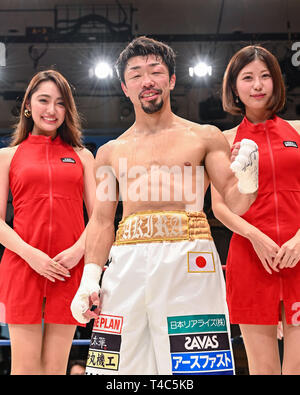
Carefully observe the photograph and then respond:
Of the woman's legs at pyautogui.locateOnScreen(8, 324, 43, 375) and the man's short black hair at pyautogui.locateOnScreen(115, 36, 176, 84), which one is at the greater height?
the man's short black hair at pyautogui.locateOnScreen(115, 36, 176, 84)

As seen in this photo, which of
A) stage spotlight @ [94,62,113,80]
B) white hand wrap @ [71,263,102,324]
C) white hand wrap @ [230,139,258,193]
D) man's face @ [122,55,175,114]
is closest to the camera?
white hand wrap @ [230,139,258,193]

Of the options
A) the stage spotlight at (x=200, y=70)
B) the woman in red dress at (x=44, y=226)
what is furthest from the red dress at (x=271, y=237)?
the stage spotlight at (x=200, y=70)

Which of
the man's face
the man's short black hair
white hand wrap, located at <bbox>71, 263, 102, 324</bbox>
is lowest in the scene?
white hand wrap, located at <bbox>71, 263, 102, 324</bbox>

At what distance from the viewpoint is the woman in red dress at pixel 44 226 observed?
1971mm

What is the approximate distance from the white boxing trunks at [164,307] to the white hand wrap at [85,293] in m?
0.05

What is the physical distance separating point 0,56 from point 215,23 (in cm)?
224

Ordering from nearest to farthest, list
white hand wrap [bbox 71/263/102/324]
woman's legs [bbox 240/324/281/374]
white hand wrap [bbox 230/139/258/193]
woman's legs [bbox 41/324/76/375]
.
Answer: white hand wrap [bbox 230/139/258/193], white hand wrap [bbox 71/263/102/324], woman's legs [bbox 240/324/281/374], woman's legs [bbox 41/324/76/375]

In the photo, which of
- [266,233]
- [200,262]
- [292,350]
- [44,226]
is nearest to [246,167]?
[200,262]

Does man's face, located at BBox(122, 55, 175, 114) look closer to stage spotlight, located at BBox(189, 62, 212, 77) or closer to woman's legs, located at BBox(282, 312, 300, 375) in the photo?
woman's legs, located at BBox(282, 312, 300, 375)

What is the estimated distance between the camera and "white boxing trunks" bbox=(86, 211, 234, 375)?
143cm

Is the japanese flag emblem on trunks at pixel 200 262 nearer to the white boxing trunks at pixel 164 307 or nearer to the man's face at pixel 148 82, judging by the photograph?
→ the white boxing trunks at pixel 164 307

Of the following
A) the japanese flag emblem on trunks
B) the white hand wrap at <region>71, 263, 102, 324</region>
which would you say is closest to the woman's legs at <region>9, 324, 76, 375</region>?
the white hand wrap at <region>71, 263, 102, 324</region>

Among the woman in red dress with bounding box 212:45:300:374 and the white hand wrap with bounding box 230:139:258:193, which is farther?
the woman in red dress with bounding box 212:45:300:374

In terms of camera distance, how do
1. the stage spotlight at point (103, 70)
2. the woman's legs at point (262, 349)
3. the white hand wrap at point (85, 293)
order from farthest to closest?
the stage spotlight at point (103, 70), the woman's legs at point (262, 349), the white hand wrap at point (85, 293)
